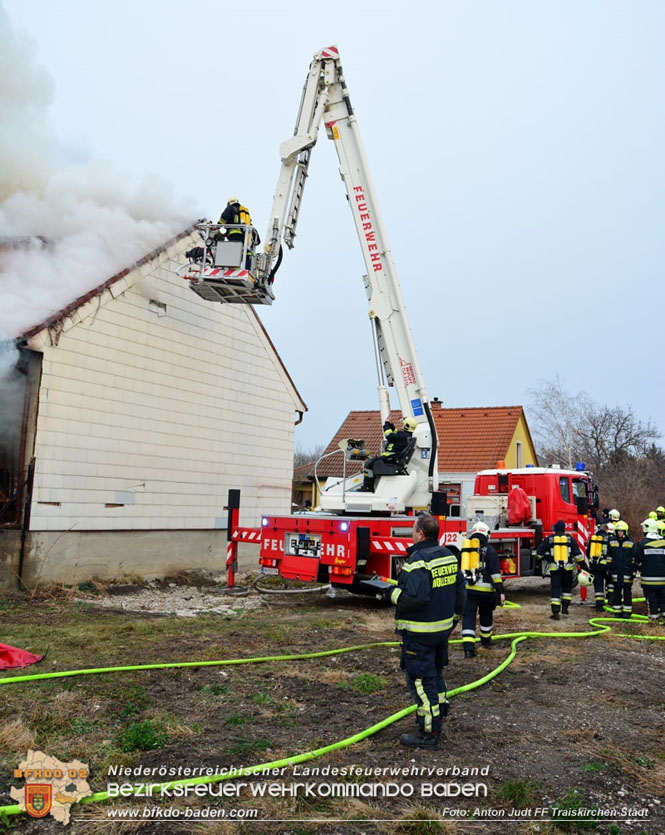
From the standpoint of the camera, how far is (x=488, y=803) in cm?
364

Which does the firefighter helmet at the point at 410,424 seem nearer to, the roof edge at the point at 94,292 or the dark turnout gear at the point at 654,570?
the dark turnout gear at the point at 654,570

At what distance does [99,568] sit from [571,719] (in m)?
9.25

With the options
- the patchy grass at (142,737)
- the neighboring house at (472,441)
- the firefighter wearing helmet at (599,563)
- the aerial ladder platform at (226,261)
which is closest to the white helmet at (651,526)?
the firefighter wearing helmet at (599,563)

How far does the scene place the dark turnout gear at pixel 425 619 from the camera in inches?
176

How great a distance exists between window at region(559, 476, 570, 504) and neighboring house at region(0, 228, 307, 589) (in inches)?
277

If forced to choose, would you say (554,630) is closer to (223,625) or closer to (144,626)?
(223,625)

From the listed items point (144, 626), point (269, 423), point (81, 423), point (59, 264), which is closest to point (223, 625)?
point (144, 626)

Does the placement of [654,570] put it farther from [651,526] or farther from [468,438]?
[468,438]

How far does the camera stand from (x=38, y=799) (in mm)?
3400

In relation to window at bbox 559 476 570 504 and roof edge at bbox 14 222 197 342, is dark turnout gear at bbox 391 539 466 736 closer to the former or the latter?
roof edge at bbox 14 222 197 342

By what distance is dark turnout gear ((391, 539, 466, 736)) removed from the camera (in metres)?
4.46

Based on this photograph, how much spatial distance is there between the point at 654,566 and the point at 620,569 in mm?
504

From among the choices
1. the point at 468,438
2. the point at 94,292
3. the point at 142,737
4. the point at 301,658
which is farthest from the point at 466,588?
the point at 468,438

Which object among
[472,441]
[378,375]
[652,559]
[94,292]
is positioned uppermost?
[94,292]
